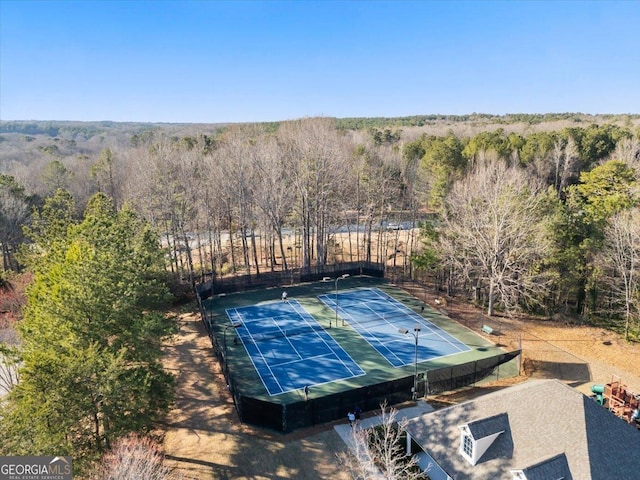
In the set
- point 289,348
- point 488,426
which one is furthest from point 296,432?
point 488,426

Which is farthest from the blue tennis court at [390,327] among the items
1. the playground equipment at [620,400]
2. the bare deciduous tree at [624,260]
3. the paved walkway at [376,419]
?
the bare deciduous tree at [624,260]

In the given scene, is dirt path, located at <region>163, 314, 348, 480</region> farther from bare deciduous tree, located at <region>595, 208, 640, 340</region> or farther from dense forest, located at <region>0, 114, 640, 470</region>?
bare deciduous tree, located at <region>595, 208, 640, 340</region>

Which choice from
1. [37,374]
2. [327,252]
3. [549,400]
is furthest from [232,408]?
[327,252]

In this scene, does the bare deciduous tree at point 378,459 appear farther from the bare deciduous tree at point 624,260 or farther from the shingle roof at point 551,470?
the bare deciduous tree at point 624,260

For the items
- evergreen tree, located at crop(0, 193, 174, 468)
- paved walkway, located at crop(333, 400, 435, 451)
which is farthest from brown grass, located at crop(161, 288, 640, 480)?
evergreen tree, located at crop(0, 193, 174, 468)

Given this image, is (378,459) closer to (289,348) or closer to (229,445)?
(229,445)

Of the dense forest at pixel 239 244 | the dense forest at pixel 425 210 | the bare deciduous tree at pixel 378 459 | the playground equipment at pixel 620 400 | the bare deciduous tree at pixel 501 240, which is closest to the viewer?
the dense forest at pixel 239 244
